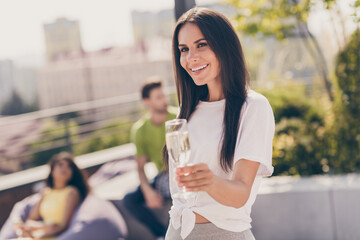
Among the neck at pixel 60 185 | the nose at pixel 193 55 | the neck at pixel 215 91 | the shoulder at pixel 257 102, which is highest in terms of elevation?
the nose at pixel 193 55

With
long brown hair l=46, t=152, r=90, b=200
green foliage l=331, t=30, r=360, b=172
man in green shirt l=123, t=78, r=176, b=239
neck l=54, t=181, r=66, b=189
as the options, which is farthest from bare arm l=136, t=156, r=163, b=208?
green foliage l=331, t=30, r=360, b=172

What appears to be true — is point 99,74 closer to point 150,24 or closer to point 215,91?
point 150,24

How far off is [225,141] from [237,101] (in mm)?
145

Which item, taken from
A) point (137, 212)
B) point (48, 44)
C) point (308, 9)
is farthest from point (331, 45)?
point (48, 44)

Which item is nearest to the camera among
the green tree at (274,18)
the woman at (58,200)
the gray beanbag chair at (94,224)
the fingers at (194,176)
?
the fingers at (194,176)

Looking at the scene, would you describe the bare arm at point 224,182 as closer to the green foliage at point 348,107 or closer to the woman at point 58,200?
the woman at point 58,200

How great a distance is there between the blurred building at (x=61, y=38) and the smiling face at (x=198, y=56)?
42.1 feet

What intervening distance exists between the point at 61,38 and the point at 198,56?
14.4 metres

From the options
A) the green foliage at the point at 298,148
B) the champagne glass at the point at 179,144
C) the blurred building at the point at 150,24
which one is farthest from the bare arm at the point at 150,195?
the blurred building at the point at 150,24

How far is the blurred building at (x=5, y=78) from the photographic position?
44.4 feet

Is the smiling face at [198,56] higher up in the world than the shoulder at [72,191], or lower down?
higher up

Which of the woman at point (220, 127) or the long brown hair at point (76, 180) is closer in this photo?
the woman at point (220, 127)

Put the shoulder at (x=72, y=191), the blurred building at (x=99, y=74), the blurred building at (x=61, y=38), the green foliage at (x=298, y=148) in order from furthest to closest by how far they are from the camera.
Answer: the blurred building at (x=99, y=74) < the blurred building at (x=61, y=38) < the green foliage at (x=298, y=148) < the shoulder at (x=72, y=191)

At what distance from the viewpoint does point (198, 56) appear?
164cm
